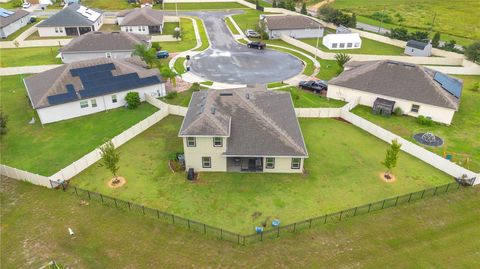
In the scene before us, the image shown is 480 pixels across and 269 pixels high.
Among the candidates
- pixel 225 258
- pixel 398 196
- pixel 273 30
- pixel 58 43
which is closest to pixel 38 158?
pixel 225 258

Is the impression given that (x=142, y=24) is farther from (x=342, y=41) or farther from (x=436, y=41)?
(x=436, y=41)

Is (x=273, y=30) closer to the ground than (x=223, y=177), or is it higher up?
higher up

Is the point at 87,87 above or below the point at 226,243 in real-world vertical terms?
above

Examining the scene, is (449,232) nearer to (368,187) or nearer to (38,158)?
(368,187)

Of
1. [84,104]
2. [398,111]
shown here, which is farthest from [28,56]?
[398,111]

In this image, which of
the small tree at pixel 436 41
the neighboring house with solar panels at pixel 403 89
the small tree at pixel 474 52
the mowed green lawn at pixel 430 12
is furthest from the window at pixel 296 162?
the mowed green lawn at pixel 430 12

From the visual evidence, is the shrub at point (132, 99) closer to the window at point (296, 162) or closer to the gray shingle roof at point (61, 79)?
the gray shingle roof at point (61, 79)
